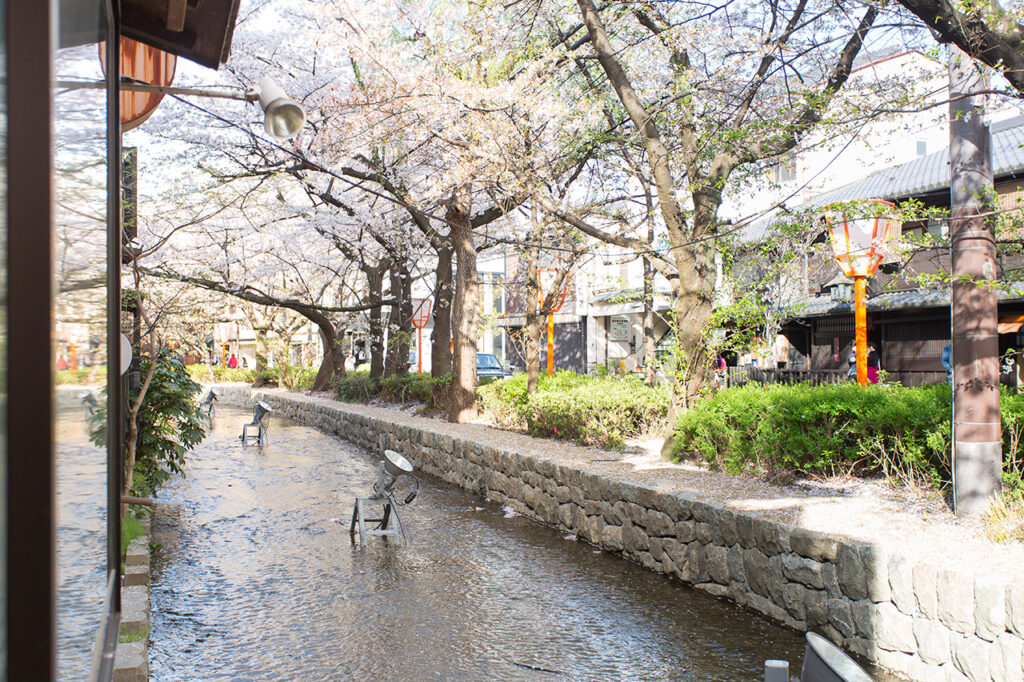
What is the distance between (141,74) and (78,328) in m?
5.91

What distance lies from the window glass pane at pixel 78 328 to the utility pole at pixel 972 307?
19.0ft

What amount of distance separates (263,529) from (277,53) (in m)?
11.7

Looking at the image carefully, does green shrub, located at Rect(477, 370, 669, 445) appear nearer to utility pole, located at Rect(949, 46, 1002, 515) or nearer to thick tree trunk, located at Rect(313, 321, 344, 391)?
utility pole, located at Rect(949, 46, 1002, 515)

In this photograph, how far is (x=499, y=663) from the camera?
5.18 m

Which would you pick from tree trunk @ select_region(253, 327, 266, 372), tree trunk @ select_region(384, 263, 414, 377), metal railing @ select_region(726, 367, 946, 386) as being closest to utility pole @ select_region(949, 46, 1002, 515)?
metal railing @ select_region(726, 367, 946, 386)

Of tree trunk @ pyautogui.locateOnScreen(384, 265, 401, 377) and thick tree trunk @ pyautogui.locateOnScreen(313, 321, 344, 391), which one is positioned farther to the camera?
thick tree trunk @ pyautogui.locateOnScreen(313, 321, 344, 391)

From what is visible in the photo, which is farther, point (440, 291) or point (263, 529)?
point (440, 291)

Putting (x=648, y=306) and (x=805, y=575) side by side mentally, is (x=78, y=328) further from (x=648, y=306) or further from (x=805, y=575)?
(x=648, y=306)

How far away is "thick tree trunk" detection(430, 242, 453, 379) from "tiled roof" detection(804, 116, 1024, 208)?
29.7 ft

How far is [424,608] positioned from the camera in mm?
6270

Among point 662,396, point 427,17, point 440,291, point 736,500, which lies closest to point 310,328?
point 440,291

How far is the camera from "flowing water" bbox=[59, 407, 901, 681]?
515 centimetres

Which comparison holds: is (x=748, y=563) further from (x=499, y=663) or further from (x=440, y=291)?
(x=440, y=291)

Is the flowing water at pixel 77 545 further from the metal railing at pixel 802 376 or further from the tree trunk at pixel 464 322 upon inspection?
the metal railing at pixel 802 376
